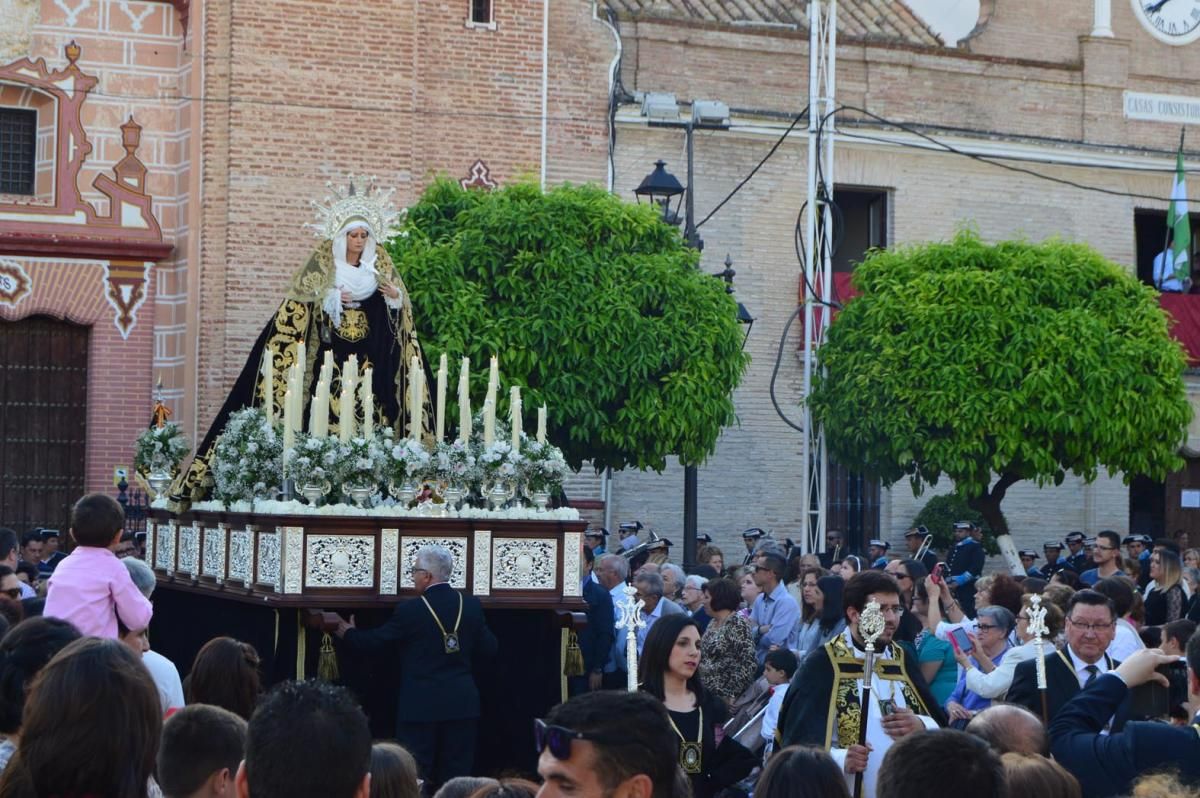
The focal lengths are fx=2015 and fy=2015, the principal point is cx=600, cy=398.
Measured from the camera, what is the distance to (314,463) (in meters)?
11.4

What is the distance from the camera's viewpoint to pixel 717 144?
85.5 feet

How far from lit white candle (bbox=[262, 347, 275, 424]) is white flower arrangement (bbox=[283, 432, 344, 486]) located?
103 cm

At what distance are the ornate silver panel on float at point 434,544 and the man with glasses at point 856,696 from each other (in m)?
4.18

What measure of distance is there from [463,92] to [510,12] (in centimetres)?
115

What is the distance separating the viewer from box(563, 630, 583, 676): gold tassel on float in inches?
455

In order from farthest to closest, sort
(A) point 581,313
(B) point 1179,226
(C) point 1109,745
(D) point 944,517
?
(B) point 1179,226
(D) point 944,517
(A) point 581,313
(C) point 1109,745

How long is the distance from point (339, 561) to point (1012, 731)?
5982 millimetres

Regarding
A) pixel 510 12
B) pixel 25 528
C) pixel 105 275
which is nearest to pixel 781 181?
pixel 510 12

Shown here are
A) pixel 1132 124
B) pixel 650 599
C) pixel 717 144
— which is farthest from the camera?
pixel 1132 124

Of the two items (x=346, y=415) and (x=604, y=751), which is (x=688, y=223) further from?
(x=604, y=751)

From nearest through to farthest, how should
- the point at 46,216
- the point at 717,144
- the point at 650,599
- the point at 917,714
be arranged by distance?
the point at 917,714, the point at 650,599, the point at 46,216, the point at 717,144

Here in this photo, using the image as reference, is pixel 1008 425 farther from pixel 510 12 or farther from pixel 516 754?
pixel 516 754

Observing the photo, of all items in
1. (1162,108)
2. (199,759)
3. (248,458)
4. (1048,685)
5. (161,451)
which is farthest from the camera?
(1162,108)

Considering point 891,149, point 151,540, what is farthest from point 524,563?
point 891,149
